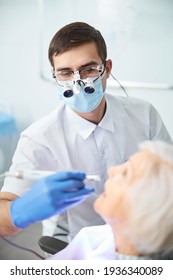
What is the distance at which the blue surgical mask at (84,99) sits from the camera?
892 millimetres

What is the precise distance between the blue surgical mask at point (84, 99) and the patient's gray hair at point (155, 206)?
0.28 metres

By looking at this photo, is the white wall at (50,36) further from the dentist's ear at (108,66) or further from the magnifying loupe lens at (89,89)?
the magnifying loupe lens at (89,89)

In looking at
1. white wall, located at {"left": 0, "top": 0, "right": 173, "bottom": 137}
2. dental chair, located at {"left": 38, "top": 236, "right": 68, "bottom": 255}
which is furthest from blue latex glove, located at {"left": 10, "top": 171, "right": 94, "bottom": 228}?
white wall, located at {"left": 0, "top": 0, "right": 173, "bottom": 137}

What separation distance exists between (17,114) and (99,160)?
335 mm

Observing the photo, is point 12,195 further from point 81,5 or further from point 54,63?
point 81,5

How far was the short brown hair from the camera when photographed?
892 mm

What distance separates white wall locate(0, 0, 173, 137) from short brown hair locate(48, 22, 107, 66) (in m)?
0.11

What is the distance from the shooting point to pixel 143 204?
2.28ft

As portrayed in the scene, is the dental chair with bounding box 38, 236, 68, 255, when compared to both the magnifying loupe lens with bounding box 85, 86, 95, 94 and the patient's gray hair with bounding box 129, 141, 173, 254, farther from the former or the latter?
the magnifying loupe lens with bounding box 85, 86, 95, 94

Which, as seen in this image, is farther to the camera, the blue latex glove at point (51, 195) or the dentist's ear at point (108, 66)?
the dentist's ear at point (108, 66)

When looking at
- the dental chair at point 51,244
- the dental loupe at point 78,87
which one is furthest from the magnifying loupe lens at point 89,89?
the dental chair at point 51,244

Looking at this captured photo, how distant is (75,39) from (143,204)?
49cm

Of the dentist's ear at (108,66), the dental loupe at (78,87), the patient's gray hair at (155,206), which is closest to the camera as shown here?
the patient's gray hair at (155,206)

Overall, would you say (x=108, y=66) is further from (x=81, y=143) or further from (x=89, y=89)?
(x=81, y=143)
